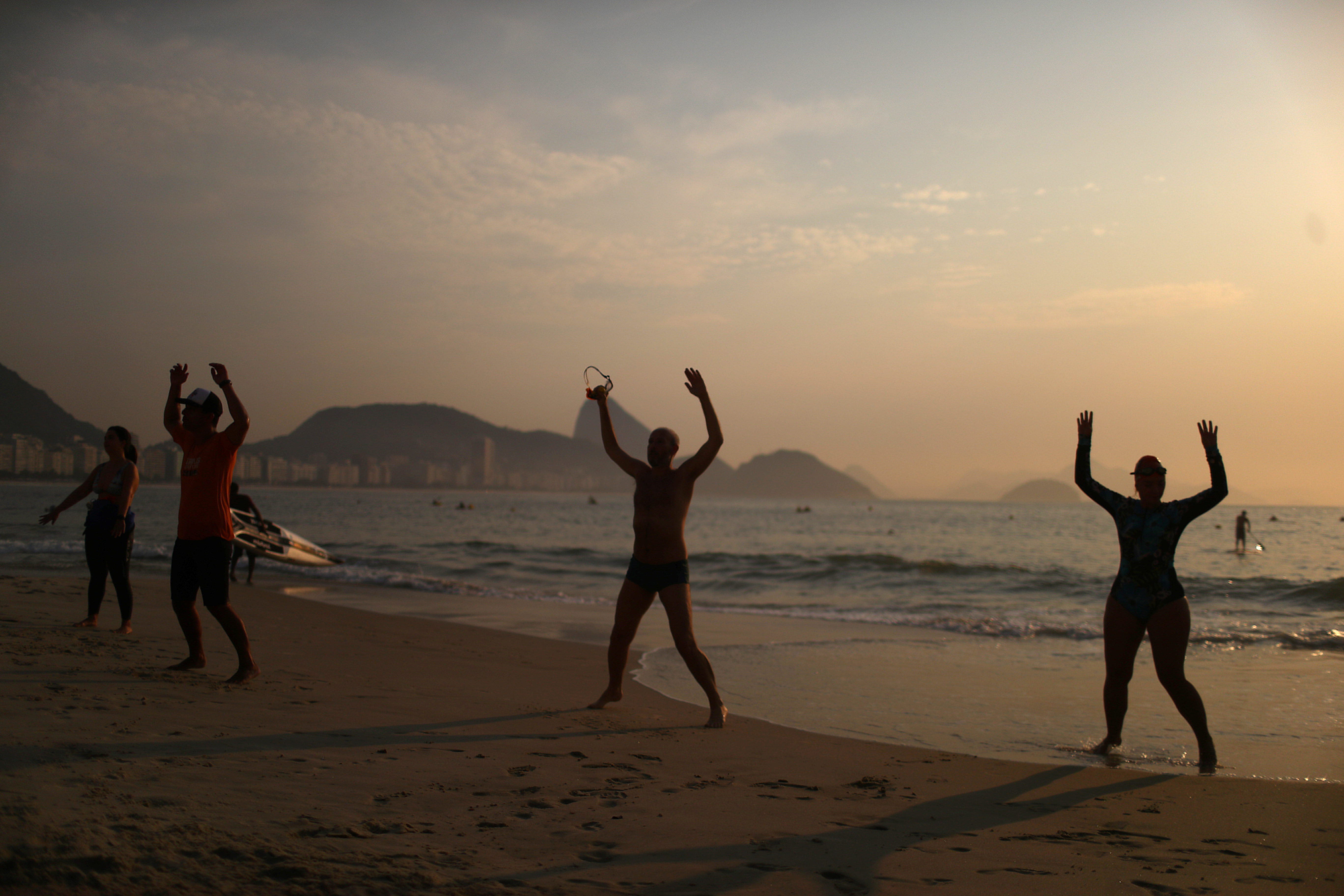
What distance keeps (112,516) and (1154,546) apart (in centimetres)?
853

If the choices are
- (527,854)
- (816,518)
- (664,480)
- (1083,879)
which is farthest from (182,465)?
(816,518)

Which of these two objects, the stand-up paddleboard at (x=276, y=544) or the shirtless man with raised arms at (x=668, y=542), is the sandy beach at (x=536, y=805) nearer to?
the shirtless man with raised arms at (x=668, y=542)

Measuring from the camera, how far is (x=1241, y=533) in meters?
35.7

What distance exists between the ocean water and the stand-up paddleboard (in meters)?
0.50

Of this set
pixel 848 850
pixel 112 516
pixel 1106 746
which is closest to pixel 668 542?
pixel 848 850

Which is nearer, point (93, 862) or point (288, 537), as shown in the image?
point (93, 862)

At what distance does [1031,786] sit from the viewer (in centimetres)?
472

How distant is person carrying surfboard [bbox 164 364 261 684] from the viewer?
5.51 metres

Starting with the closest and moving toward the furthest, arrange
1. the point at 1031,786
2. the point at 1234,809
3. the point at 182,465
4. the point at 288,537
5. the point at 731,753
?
1. the point at 1234,809
2. the point at 1031,786
3. the point at 731,753
4. the point at 182,465
5. the point at 288,537

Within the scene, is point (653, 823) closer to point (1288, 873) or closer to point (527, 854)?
point (527, 854)

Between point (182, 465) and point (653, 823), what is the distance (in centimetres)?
420

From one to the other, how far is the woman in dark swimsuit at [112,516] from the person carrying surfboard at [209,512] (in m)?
2.30

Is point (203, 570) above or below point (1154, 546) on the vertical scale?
below

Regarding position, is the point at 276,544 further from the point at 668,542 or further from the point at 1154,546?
the point at 1154,546
